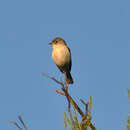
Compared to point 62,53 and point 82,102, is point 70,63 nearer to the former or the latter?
point 62,53

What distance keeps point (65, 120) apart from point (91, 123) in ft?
0.79

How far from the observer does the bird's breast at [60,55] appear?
10.1 metres

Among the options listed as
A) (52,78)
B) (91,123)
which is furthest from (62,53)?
(91,123)

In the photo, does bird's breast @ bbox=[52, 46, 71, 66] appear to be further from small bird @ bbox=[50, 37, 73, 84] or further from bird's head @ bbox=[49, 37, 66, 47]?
bird's head @ bbox=[49, 37, 66, 47]

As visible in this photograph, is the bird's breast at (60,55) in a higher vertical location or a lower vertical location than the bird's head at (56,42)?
lower

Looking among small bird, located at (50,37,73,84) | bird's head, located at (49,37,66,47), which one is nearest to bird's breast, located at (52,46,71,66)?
small bird, located at (50,37,73,84)

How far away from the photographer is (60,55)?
10.1 m

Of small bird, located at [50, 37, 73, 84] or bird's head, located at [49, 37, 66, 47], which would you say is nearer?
small bird, located at [50, 37, 73, 84]

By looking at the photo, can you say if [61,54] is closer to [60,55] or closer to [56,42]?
[60,55]

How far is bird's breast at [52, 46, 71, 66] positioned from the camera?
1013 cm

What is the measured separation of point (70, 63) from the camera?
10.9 metres

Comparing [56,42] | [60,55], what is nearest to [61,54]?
[60,55]

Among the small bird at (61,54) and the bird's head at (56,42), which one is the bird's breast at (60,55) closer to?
the small bird at (61,54)

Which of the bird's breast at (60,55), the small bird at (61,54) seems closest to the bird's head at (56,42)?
the small bird at (61,54)
